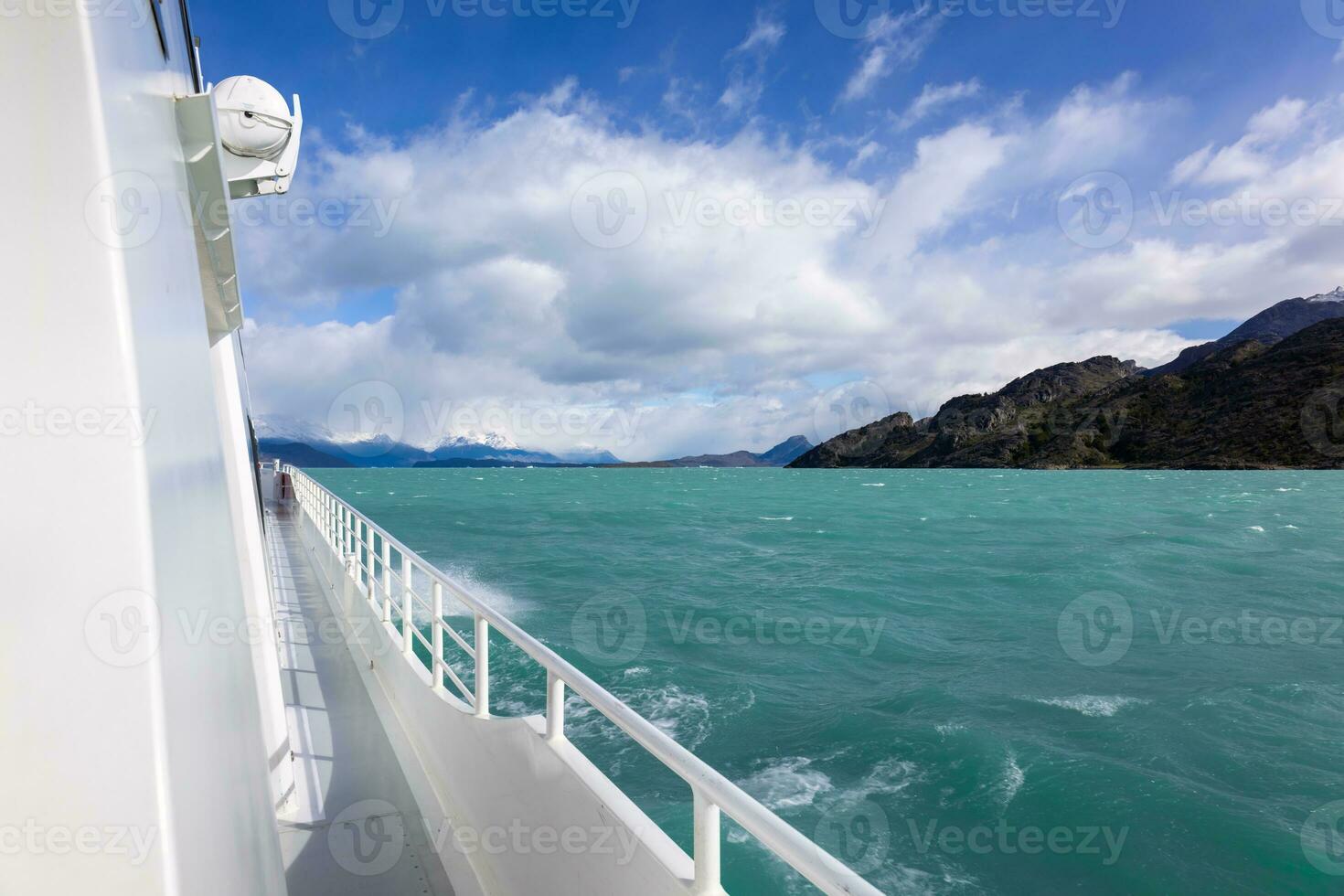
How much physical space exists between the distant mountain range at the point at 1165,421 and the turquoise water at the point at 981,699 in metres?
93.8

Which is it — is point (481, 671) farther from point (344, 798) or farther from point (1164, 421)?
point (1164, 421)

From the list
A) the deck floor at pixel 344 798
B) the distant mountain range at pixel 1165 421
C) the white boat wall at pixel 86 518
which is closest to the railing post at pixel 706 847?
the white boat wall at pixel 86 518

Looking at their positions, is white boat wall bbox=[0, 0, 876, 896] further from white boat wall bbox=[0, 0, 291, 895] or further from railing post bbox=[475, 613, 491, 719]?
railing post bbox=[475, 613, 491, 719]

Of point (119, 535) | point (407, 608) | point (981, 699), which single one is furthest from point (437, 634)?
point (981, 699)

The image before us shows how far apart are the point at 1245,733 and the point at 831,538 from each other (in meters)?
Result: 17.3

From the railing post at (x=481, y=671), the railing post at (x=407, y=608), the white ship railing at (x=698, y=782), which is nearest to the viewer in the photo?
the white ship railing at (x=698, y=782)

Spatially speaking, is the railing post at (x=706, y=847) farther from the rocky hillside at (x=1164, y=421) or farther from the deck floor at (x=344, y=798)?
the rocky hillside at (x=1164, y=421)

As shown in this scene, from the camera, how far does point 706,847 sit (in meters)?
1.58

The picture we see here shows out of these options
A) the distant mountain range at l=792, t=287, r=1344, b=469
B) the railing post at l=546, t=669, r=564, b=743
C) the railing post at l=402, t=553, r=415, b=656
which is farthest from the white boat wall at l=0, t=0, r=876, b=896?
the distant mountain range at l=792, t=287, r=1344, b=469

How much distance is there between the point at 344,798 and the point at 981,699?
751 cm

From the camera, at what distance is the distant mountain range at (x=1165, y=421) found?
91.8 m

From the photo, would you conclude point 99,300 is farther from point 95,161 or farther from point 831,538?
point 831,538

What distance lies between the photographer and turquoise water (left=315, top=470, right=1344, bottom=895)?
18.3 feet

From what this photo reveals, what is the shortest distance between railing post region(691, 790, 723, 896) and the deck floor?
83.1 inches
